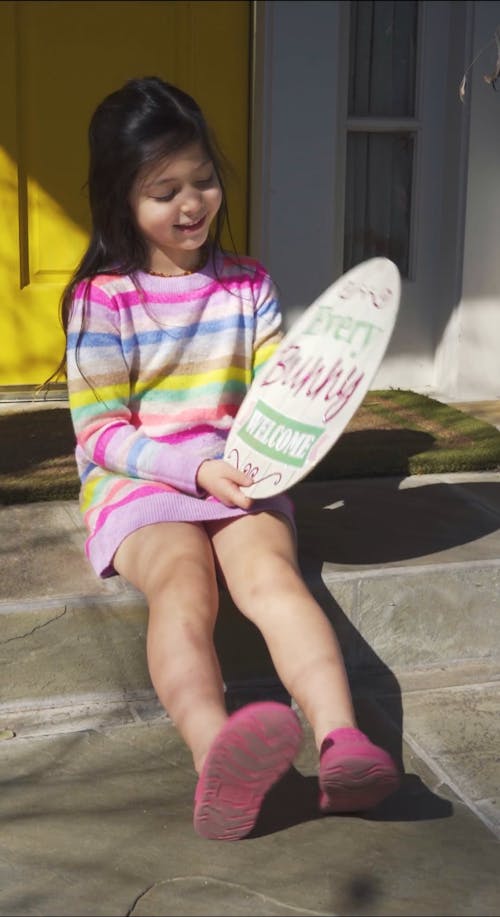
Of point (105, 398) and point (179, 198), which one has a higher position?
point (179, 198)

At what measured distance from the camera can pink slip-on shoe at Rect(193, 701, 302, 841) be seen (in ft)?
6.67

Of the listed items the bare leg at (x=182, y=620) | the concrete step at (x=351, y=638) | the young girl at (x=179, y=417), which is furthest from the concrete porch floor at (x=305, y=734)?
the bare leg at (x=182, y=620)

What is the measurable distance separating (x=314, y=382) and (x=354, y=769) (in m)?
0.87

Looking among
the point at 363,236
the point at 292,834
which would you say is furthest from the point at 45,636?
the point at 363,236

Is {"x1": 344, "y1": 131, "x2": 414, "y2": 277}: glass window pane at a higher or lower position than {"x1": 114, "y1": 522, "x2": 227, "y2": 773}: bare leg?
higher

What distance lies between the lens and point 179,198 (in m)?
2.67

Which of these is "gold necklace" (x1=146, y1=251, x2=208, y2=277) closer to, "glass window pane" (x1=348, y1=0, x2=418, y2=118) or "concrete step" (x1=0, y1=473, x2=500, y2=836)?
"concrete step" (x1=0, y1=473, x2=500, y2=836)

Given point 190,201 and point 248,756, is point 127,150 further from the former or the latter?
point 248,756

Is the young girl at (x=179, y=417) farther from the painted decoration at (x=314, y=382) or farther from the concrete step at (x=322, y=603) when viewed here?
the concrete step at (x=322, y=603)

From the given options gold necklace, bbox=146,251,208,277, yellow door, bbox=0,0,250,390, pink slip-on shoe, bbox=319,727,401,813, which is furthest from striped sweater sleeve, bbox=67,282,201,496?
yellow door, bbox=0,0,250,390

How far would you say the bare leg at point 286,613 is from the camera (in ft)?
7.42

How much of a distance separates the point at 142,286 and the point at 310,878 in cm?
131

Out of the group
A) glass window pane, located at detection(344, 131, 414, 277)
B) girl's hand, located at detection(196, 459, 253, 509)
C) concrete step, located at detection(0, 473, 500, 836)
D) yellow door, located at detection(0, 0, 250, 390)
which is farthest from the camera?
glass window pane, located at detection(344, 131, 414, 277)

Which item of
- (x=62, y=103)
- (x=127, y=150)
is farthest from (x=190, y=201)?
(x=62, y=103)
